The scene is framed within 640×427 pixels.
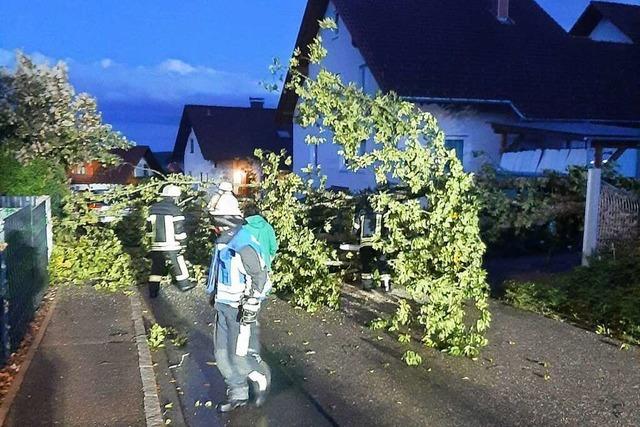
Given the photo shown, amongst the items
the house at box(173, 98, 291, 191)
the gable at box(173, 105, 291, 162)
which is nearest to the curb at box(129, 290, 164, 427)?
the house at box(173, 98, 291, 191)

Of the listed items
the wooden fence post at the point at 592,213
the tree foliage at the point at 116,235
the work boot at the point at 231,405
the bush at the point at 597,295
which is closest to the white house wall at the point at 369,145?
the tree foliage at the point at 116,235

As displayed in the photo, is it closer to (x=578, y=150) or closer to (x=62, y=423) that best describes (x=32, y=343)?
(x=62, y=423)

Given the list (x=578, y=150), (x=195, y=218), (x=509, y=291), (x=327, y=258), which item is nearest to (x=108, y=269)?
(x=195, y=218)

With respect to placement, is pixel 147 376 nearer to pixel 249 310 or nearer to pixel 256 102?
pixel 249 310

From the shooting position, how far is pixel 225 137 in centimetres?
3803

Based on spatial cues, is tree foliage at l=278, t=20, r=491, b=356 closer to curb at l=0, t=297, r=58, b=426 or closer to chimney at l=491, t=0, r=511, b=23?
curb at l=0, t=297, r=58, b=426

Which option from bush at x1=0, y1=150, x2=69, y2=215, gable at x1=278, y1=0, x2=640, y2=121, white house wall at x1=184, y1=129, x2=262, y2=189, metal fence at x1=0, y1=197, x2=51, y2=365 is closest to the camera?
metal fence at x1=0, y1=197, x2=51, y2=365

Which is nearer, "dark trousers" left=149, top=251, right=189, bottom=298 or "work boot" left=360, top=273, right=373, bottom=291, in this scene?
"dark trousers" left=149, top=251, right=189, bottom=298

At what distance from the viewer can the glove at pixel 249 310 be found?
16.9ft

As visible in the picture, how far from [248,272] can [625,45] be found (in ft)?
74.7

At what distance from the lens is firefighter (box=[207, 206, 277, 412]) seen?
203 inches

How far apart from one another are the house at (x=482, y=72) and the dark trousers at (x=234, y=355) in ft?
39.8

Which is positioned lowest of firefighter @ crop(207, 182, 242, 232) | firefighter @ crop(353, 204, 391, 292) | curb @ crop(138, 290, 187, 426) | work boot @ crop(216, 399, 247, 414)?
curb @ crop(138, 290, 187, 426)

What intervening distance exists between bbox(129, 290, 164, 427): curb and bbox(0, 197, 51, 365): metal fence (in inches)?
46.6
